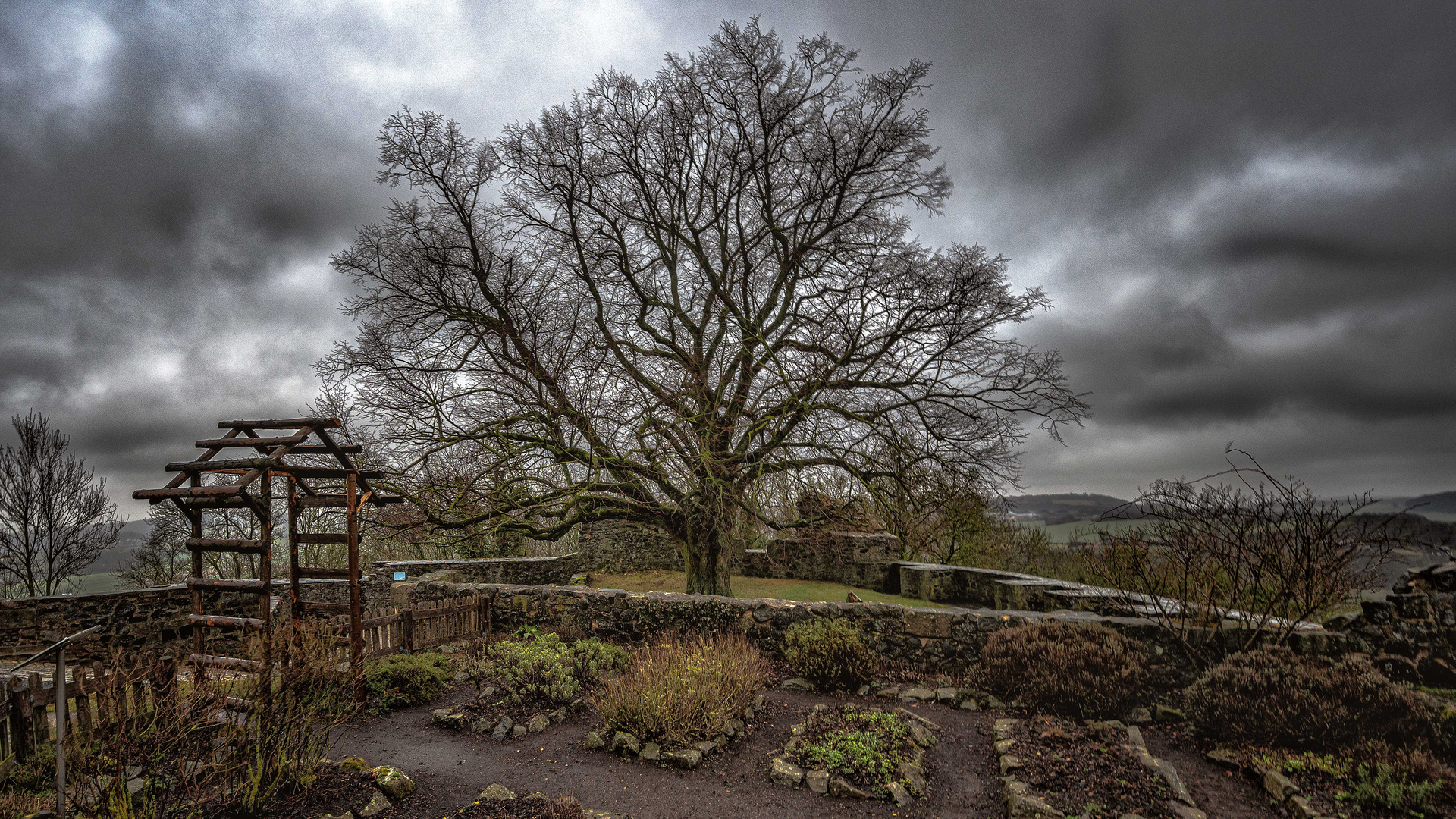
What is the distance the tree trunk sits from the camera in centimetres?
1331

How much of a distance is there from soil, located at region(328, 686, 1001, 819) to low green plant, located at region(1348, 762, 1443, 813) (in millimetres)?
2797

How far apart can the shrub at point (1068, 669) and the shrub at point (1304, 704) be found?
0.66 m

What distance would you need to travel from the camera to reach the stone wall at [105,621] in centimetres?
1191

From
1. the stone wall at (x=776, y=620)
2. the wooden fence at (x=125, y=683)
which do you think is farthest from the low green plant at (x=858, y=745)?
the wooden fence at (x=125, y=683)

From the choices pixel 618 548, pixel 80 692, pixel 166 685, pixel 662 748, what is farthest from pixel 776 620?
pixel 618 548

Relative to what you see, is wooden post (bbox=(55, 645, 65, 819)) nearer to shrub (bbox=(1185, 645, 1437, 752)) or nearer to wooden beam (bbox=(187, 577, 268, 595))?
wooden beam (bbox=(187, 577, 268, 595))

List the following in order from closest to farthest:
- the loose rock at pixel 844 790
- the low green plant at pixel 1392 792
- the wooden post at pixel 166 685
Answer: the wooden post at pixel 166 685 < the low green plant at pixel 1392 792 < the loose rock at pixel 844 790

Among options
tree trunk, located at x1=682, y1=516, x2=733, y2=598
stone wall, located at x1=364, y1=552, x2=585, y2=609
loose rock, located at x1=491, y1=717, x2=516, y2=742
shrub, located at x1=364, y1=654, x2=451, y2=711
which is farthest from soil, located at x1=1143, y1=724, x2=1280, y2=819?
stone wall, located at x1=364, y1=552, x2=585, y2=609

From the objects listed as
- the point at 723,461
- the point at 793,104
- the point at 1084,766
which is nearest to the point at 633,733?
the point at 1084,766

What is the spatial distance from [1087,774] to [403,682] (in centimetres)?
791

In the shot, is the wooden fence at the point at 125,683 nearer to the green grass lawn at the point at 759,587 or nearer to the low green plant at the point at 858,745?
the green grass lawn at the point at 759,587

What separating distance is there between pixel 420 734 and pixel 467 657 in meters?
2.21

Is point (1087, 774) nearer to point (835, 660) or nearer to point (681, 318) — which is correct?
point (835, 660)

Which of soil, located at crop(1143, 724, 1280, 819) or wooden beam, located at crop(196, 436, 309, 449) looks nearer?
soil, located at crop(1143, 724, 1280, 819)
